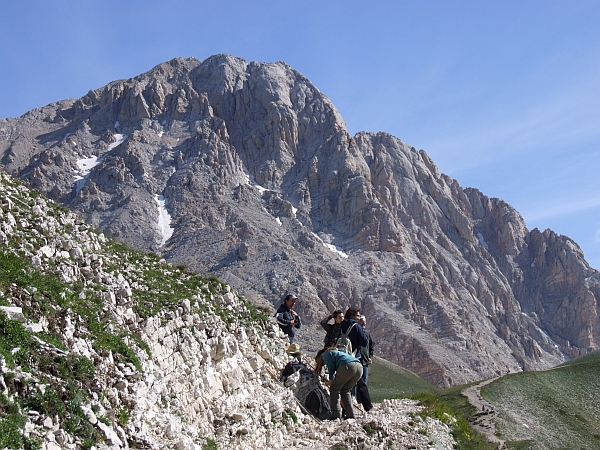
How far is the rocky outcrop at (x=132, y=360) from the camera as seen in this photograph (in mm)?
7922

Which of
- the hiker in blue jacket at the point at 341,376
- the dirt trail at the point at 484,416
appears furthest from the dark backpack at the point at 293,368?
the dirt trail at the point at 484,416

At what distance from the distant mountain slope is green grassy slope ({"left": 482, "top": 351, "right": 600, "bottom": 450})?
141 feet

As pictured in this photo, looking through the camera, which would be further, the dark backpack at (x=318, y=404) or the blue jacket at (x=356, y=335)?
the blue jacket at (x=356, y=335)

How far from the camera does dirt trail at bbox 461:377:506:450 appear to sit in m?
17.8

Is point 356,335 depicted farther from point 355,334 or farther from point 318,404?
point 318,404

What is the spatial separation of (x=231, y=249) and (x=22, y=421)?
89485 millimetres

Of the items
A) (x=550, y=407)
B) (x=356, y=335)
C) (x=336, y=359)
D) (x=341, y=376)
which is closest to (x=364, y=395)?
(x=356, y=335)

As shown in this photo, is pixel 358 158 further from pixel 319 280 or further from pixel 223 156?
pixel 319 280

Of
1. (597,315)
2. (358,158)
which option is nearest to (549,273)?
(597,315)

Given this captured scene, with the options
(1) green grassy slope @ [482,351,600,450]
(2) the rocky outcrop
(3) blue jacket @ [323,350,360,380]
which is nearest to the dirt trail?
(1) green grassy slope @ [482,351,600,450]

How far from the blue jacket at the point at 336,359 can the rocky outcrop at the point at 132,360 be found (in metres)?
1.33

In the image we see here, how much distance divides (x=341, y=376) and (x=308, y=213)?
10787 cm

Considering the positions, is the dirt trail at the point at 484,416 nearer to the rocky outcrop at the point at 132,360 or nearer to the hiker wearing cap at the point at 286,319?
the rocky outcrop at the point at 132,360

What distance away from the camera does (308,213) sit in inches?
4776
